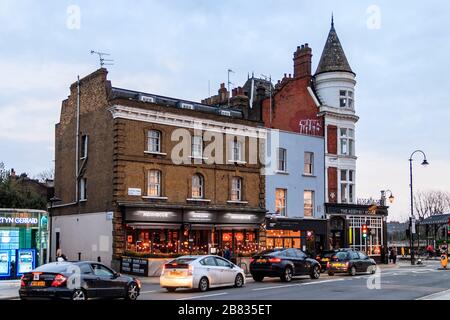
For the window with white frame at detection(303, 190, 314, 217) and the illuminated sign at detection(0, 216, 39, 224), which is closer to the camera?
the illuminated sign at detection(0, 216, 39, 224)

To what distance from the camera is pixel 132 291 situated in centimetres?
1886

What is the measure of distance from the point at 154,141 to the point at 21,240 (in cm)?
1116

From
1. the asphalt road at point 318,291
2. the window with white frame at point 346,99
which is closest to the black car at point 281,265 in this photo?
the asphalt road at point 318,291

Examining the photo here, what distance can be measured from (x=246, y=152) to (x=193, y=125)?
16.9ft

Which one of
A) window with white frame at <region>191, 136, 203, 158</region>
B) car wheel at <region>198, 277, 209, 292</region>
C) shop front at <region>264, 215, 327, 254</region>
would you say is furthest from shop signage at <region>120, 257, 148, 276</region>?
shop front at <region>264, 215, 327, 254</region>

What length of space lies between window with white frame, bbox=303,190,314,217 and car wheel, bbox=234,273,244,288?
71.4 feet

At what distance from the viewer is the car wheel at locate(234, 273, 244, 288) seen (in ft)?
77.7

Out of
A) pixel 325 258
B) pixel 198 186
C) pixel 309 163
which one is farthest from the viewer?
pixel 309 163

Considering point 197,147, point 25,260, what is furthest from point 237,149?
point 25,260

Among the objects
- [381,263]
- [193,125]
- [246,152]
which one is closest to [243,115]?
[246,152]

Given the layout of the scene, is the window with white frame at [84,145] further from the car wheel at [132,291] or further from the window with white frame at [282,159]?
the car wheel at [132,291]

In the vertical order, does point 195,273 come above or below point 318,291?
above

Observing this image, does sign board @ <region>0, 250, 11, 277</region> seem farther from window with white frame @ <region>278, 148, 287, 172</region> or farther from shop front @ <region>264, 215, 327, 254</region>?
window with white frame @ <region>278, 148, 287, 172</region>

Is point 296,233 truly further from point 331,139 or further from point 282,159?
point 331,139
